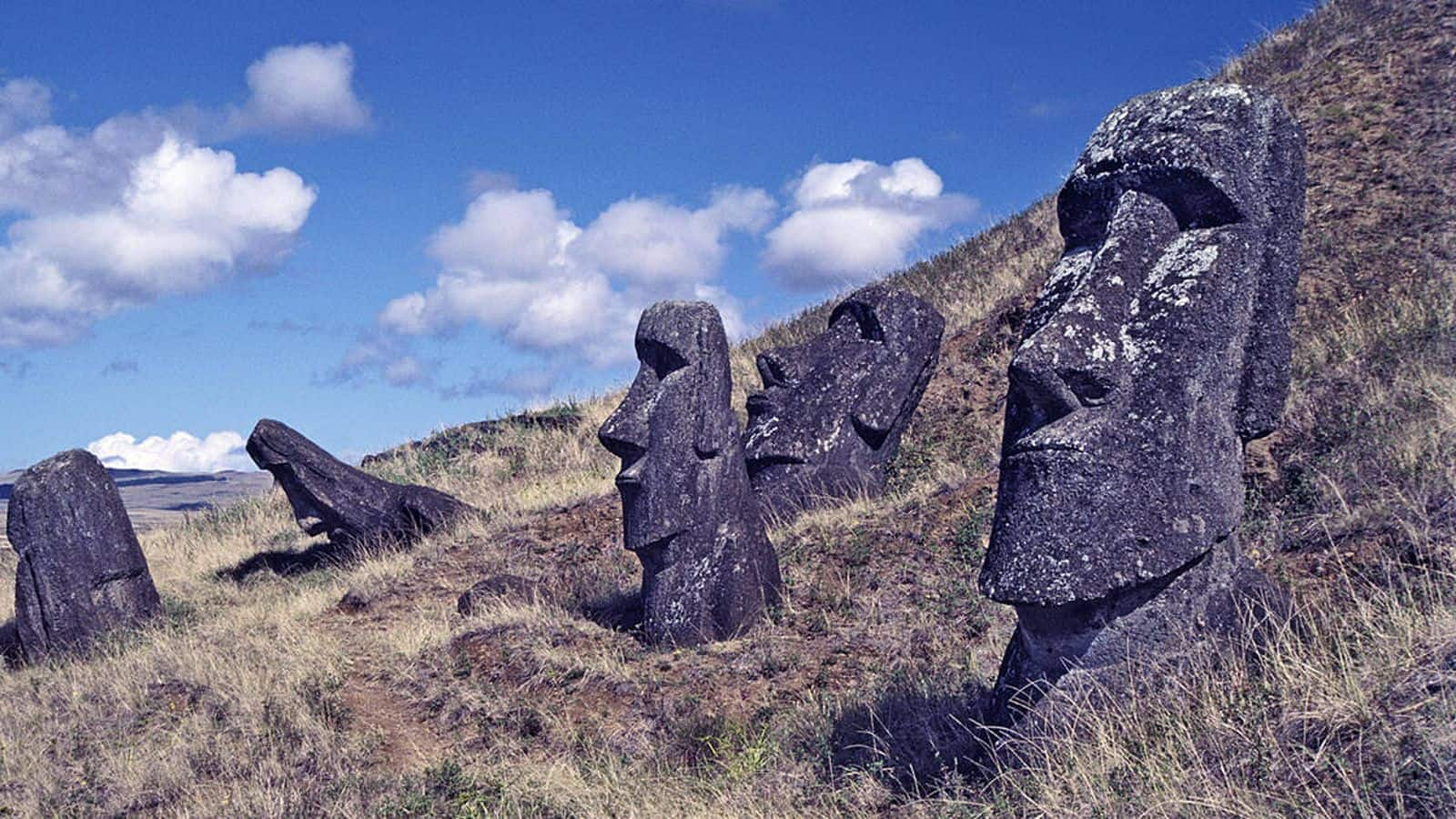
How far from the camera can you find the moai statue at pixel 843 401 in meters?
12.2

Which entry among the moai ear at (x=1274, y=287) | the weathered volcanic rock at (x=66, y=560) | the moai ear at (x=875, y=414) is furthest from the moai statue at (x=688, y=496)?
the weathered volcanic rock at (x=66, y=560)

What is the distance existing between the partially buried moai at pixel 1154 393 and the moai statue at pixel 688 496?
3.96 metres

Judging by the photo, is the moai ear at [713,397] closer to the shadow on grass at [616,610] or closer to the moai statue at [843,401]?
the shadow on grass at [616,610]

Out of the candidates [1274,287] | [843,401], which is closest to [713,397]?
[843,401]

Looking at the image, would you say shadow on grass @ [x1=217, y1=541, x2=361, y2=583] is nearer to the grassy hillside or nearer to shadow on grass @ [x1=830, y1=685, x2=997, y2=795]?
the grassy hillside

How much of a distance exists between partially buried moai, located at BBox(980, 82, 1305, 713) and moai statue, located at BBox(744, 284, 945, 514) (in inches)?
287

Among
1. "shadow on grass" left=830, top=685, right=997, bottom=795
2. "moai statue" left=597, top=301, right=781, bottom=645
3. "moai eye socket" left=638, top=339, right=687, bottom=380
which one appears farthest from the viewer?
"moai eye socket" left=638, top=339, right=687, bottom=380

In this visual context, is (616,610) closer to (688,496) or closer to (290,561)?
(688,496)

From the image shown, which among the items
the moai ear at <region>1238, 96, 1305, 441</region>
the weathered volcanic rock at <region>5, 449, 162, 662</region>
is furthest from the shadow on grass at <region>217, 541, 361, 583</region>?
the moai ear at <region>1238, 96, 1305, 441</region>

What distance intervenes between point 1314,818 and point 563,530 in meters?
10.7

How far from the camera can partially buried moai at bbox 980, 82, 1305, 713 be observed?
4312 mm

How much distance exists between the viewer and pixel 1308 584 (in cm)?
619

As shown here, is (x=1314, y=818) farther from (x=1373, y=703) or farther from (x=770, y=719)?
(x=770, y=719)

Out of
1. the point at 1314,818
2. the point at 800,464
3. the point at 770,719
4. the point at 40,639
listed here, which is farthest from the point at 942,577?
the point at 40,639
